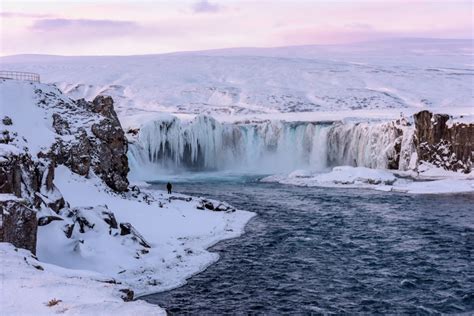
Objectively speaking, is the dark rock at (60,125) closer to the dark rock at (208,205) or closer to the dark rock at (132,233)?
the dark rock at (208,205)

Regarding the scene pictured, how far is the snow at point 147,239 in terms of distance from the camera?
22.2m

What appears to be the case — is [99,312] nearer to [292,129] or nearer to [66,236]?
[66,236]

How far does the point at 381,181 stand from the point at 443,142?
11235 millimetres

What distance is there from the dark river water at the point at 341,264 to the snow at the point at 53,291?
5156 mm

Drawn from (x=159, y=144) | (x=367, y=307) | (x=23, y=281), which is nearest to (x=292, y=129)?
(x=159, y=144)

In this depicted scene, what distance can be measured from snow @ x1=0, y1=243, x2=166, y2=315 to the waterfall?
5270 centimetres

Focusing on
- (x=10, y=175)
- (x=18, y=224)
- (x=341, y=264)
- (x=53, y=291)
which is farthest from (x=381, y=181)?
(x=53, y=291)

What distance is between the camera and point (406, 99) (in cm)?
16638

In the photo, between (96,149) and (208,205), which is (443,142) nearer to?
(208,205)

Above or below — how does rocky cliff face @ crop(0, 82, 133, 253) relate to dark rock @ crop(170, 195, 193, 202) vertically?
above

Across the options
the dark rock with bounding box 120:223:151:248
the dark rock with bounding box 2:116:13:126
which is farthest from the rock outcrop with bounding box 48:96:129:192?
the dark rock with bounding box 120:223:151:248

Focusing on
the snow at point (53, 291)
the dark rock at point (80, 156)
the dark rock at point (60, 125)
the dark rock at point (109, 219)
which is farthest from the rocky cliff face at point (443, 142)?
the snow at point (53, 291)

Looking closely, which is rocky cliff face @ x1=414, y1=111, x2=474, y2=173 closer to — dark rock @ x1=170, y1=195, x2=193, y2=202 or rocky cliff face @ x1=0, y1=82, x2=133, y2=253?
dark rock @ x1=170, y1=195, x2=193, y2=202

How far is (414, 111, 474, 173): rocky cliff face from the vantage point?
196ft
